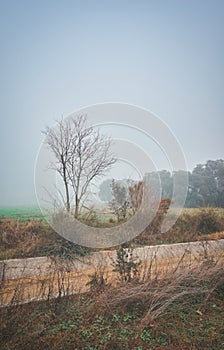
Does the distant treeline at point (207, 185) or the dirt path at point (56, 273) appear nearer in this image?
the dirt path at point (56, 273)

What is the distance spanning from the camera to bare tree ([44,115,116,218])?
4.95 meters

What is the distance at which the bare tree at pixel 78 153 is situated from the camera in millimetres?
4949

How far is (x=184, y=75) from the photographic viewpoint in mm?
5848

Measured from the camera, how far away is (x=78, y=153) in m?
5.08

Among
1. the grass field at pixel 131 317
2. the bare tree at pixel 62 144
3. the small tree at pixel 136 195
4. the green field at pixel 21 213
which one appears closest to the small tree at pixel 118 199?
the small tree at pixel 136 195

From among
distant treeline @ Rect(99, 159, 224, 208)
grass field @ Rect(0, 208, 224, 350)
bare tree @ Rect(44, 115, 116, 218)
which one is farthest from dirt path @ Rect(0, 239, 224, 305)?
distant treeline @ Rect(99, 159, 224, 208)

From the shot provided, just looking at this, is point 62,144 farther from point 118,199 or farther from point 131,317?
point 131,317

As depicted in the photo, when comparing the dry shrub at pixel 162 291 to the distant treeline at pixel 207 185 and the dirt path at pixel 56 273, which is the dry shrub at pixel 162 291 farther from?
the distant treeline at pixel 207 185

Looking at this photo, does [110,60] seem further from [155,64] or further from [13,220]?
[13,220]

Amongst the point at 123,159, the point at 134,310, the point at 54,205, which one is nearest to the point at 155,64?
the point at 123,159

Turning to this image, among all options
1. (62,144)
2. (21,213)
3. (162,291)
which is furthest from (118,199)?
(162,291)

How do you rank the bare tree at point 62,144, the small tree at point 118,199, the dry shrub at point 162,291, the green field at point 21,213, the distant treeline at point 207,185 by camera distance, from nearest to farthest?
the dry shrub at point 162,291 → the green field at point 21,213 → the bare tree at point 62,144 → the small tree at point 118,199 → the distant treeline at point 207,185

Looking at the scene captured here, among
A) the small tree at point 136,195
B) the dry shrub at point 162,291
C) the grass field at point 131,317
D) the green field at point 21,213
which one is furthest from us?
the small tree at point 136,195

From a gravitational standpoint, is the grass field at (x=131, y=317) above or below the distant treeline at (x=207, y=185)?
below
